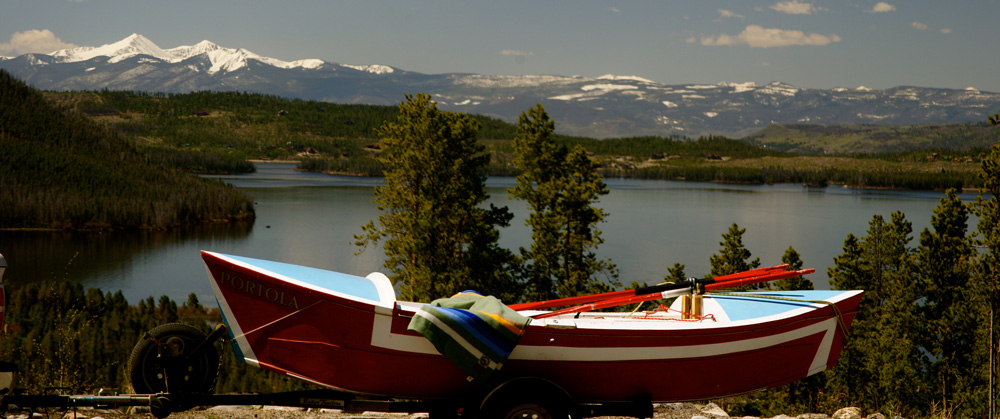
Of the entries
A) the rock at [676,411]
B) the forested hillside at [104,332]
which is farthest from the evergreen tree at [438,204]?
the rock at [676,411]

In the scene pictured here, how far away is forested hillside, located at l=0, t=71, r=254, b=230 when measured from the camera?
3826 inches

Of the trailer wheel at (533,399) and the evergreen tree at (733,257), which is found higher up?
the trailer wheel at (533,399)

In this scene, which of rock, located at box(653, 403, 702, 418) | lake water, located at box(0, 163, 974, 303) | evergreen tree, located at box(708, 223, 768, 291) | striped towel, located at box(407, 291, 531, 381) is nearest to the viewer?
striped towel, located at box(407, 291, 531, 381)

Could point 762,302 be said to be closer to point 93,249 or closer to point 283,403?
point 283,403

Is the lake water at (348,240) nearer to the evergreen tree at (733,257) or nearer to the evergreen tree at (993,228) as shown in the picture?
the evergreen tree at (733,257)

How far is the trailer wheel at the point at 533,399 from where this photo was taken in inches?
217

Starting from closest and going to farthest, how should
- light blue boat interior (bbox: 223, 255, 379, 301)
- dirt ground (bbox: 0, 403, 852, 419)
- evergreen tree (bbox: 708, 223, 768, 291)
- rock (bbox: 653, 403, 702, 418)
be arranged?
light blue boat interior (bbox: 223, 255, 379, 301) < dirt ground (bbox: 0, 403, 852, 419) < rock (bbox: 653, 403, 702, 418) < evergreen tree (bbox: 708, 223, 768, 291)

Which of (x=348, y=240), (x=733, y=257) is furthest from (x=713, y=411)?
(x=348, y=240)

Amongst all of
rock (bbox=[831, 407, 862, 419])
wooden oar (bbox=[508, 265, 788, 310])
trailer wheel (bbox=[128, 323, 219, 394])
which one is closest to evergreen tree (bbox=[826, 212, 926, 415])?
rock (bbox=[831, 407, 862, 419])

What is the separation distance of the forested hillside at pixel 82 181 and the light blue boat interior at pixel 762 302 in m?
94.7

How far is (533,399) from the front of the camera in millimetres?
5543

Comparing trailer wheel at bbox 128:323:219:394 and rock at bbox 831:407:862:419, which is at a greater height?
trailer wheel at bbox 128:323:219:394

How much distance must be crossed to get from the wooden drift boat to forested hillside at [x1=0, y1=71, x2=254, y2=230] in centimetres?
9452

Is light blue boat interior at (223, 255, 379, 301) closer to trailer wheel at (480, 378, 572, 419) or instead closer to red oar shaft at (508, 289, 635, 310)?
trailer wheel at (480, 378, 572, 419)
